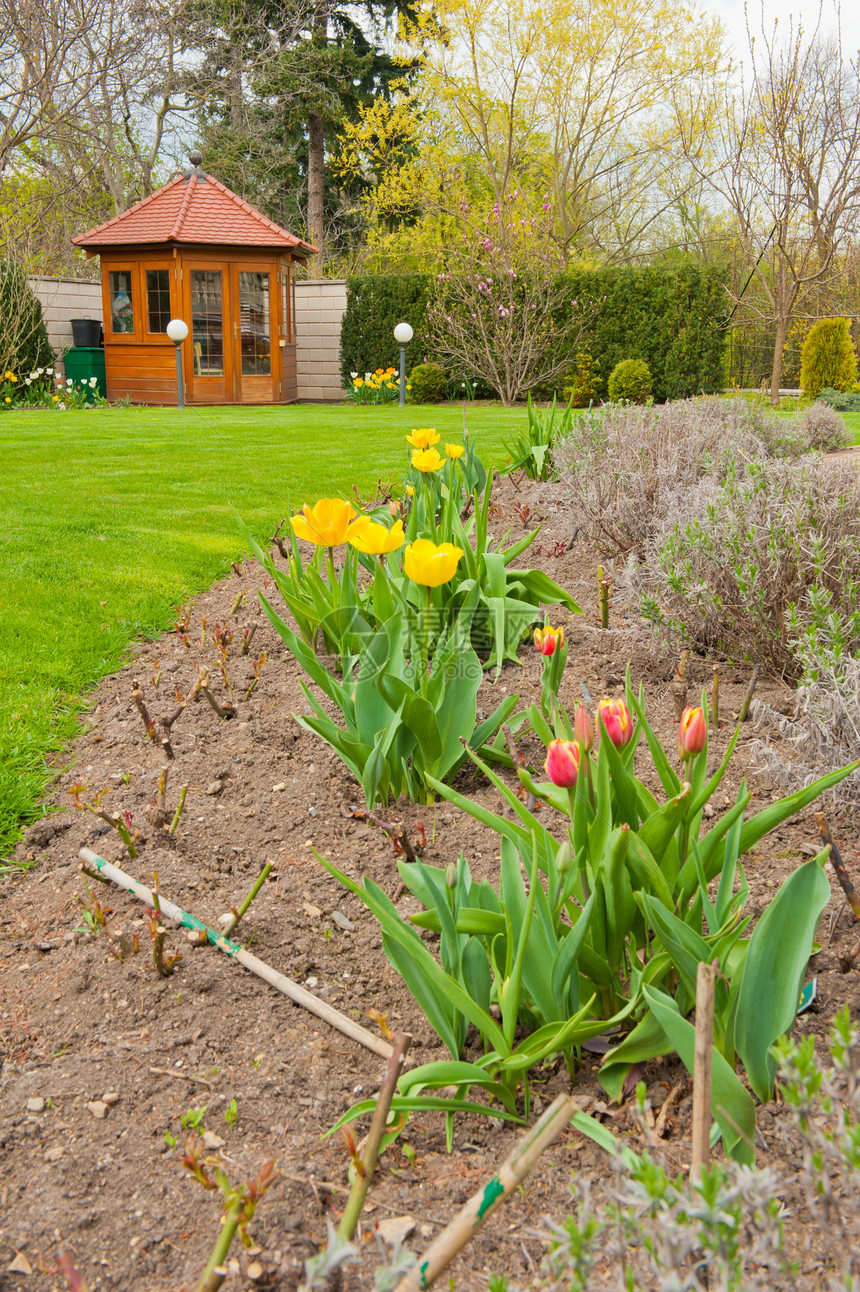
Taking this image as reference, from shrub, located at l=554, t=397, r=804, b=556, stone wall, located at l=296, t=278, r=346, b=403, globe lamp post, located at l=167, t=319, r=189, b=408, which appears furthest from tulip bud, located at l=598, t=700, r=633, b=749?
stone wall, located at l=296, t=278, r=346, b=403

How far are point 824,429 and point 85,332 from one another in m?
12.4

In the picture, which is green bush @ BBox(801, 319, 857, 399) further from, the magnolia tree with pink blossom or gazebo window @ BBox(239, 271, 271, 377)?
gazebo window @ BBox(239, 271, 271, 377)

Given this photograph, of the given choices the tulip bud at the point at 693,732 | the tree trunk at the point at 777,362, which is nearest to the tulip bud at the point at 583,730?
the tulip bud at the point at 693,732

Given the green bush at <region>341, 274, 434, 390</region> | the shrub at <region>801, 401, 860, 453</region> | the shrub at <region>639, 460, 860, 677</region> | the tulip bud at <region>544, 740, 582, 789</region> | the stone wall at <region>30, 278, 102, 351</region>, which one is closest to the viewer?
the tulip bud at <region>544, 740, 582, 789</region>

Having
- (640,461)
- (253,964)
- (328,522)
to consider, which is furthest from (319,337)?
(253,964)

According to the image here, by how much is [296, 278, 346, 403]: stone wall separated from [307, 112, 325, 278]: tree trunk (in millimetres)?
5609

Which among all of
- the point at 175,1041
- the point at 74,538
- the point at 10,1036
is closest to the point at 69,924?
the point at 10,1036

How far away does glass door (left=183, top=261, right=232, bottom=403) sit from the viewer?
14898 millimetres

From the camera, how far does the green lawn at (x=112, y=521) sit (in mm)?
2875

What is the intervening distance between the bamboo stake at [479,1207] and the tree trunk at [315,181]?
76.8 ft

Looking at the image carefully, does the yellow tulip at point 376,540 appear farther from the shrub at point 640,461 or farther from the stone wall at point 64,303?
the stone wall at point 64,303

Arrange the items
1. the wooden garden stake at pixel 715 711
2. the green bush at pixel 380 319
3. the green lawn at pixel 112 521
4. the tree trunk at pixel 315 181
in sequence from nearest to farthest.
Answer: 1. the wooden garden stake at pixel 715 711
2. the green lawn at pixel 112 521
3. the green bush at pixel 380 319
4. the tree trunk at pixel 315 181

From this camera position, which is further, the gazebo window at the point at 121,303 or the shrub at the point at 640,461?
the gazebo window at the point at 121,303

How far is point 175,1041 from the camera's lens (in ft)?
4.80
